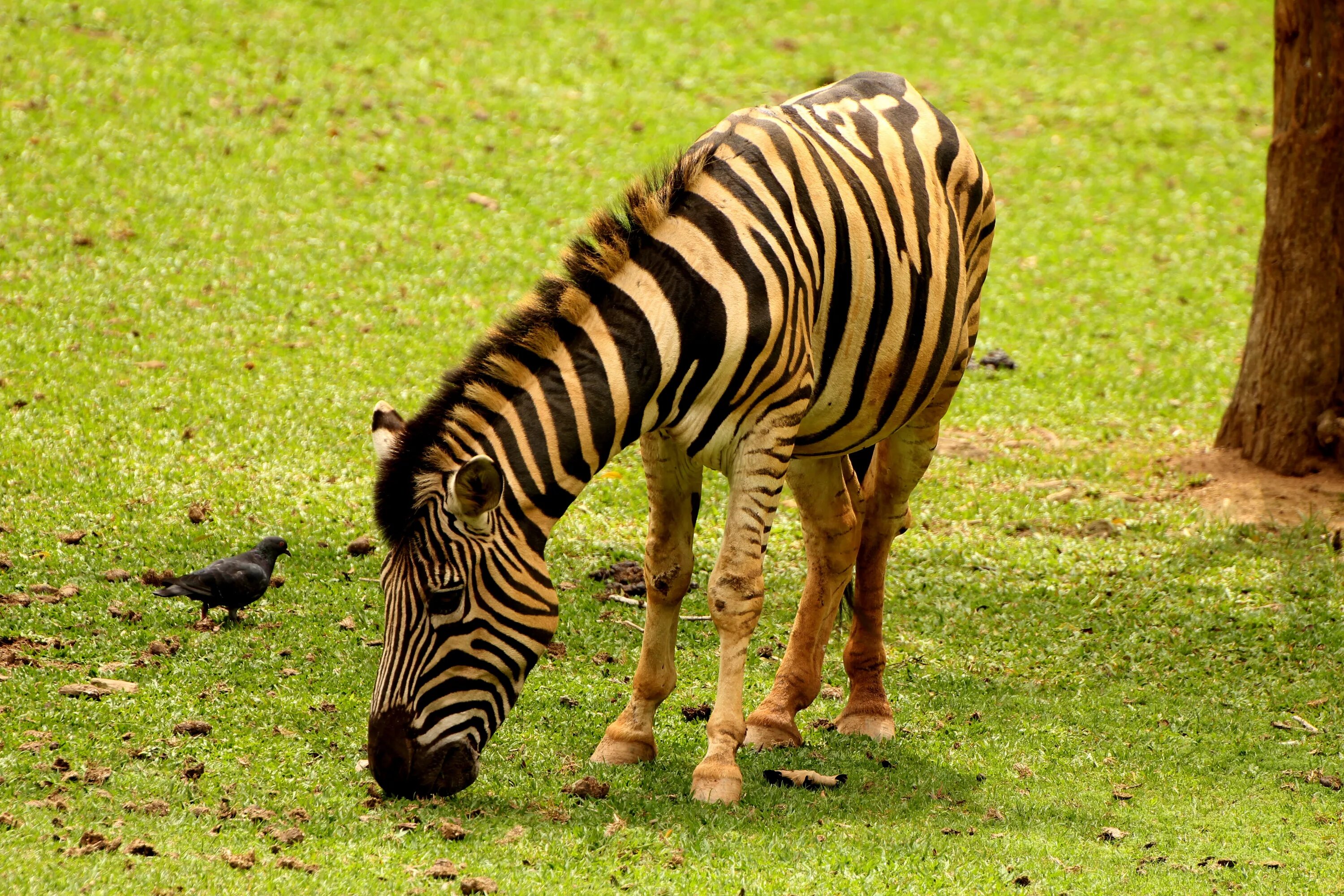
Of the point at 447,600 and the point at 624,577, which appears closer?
the point at 447,600

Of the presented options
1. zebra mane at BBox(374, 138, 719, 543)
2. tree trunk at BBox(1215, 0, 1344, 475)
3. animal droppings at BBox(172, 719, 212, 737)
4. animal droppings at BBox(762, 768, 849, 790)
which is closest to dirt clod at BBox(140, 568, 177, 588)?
animal droppings at BBox(172, 719, 212, 737)

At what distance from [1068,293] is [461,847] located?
39.1 ft

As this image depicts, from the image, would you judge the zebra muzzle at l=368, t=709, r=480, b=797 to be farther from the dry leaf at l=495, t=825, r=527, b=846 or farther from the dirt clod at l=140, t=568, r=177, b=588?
the dirt clod at l=140, t=568, r=177, b=588

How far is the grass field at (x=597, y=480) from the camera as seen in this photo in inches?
207

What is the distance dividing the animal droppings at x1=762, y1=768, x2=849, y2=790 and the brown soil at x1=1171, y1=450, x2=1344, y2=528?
18.5 feet

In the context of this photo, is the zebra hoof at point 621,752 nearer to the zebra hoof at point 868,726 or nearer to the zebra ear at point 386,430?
the zebra hoof at point 868,726

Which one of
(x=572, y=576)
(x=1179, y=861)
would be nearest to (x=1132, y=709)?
(x=1179, y=861)

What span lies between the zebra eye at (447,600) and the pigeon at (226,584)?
8.37ft

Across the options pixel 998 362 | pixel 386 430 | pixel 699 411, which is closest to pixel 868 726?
pixel 699 411

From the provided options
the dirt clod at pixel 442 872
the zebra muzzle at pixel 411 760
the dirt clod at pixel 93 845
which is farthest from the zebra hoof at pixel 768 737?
the dirt clod at pixel 93 845

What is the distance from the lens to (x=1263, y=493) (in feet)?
34.6

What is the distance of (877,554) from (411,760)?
10.3 ft

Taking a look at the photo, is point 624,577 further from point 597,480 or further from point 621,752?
point 621,752

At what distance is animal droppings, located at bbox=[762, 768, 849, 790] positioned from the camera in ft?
19.4
